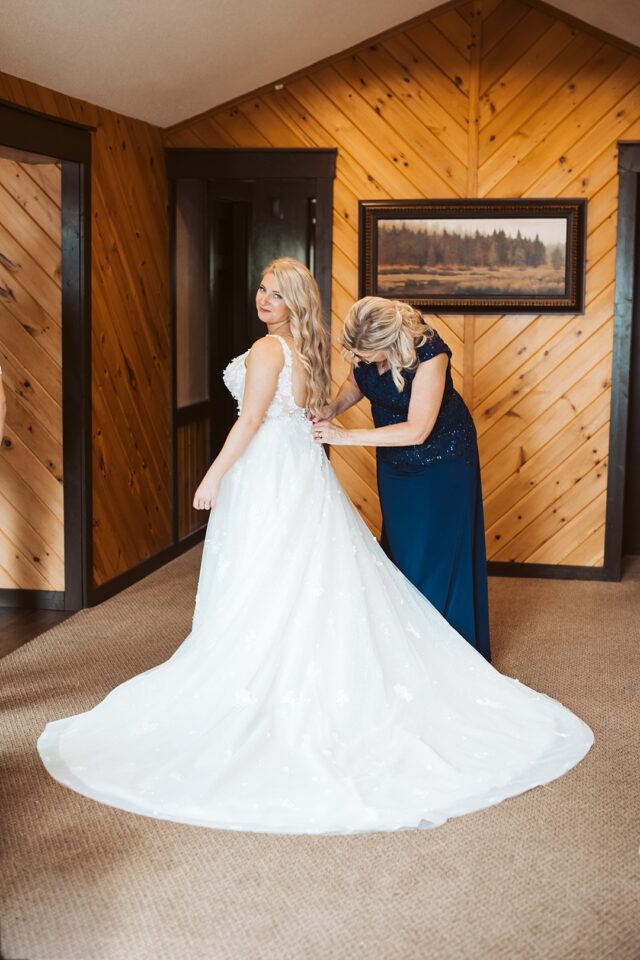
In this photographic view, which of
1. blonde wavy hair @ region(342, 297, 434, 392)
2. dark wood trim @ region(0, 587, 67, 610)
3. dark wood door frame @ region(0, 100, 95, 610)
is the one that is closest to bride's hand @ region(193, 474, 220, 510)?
blonde wavy hair @ region(342, 297, 434, 392)

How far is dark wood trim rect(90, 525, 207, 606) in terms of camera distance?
18.1 feet

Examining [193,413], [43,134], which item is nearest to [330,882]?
[43,134]

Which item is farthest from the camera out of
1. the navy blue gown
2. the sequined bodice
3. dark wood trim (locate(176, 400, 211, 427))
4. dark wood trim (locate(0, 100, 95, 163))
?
dark wood trim (locate(176, 400, 211, 427))

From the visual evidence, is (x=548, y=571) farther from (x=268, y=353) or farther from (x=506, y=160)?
(x=268, y=353)

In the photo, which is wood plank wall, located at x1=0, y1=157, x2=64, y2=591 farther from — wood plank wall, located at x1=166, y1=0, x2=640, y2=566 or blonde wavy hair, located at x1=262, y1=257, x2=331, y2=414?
blonde wavy hair, located at x1=262, y1=257, x2=331, y2=414

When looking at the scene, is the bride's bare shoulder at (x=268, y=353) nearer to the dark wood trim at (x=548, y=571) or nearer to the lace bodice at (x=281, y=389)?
the lace bodice at (x=281, y=389)

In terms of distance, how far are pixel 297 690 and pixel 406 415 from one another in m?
1.22

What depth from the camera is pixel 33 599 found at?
5.42m

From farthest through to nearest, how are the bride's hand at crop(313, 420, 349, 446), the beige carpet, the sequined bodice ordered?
1. the sequined bodice
2. the bride's hand at crop(313, 420, 349, 446)
3. the beige carpet

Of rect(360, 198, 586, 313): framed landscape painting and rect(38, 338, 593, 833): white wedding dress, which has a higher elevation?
rect(360, 198, 586, 313): framed landscape painting

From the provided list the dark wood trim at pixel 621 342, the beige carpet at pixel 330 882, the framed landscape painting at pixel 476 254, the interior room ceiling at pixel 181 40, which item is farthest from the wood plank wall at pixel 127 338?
the dark wood trim at pixel 621 342

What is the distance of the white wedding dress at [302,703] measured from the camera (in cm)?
312

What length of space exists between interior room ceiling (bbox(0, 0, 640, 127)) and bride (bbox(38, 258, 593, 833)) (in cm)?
156

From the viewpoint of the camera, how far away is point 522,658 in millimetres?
4707
